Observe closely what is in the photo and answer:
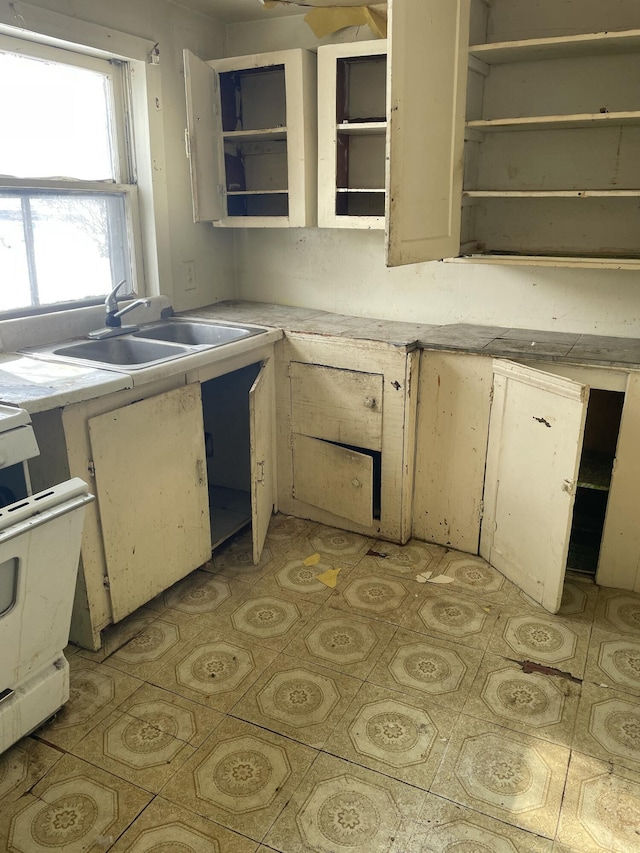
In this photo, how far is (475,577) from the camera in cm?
251

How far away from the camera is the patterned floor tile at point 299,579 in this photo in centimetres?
240

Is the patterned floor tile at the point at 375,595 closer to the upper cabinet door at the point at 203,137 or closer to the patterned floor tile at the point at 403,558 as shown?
the patterned floor tile at the point at 403,558

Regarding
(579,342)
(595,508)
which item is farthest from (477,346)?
(595,508)

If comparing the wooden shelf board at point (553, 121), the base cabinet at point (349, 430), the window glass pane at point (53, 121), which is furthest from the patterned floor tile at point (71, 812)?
the wooden shelf board at point (553, 121)

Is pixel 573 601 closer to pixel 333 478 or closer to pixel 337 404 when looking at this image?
pixel 333 478

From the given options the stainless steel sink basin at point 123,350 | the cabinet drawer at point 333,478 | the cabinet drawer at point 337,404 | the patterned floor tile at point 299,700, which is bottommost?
the patterned floor tile at point 299,700

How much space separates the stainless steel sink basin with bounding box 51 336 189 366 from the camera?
247 cm

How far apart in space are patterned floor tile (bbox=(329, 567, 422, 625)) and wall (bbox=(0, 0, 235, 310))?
1590mm

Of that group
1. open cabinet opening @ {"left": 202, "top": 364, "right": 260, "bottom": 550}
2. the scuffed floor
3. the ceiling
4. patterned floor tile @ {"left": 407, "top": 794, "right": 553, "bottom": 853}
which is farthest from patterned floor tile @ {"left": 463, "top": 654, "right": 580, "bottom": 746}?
the ceiling

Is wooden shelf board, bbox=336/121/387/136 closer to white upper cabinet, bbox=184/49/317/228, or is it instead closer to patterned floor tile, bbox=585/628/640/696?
white upper cabinet, bbox=184/49/317/228

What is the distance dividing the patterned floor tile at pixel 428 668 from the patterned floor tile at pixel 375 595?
0.44 ft

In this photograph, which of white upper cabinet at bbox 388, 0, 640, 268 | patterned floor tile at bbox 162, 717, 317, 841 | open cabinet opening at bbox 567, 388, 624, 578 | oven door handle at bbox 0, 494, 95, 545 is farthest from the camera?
open cabinet opening at bbox 567, 388, 624, 578

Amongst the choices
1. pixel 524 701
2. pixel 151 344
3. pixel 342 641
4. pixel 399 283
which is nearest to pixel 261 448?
pixel 151 344

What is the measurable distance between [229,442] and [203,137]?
1.40 meters
